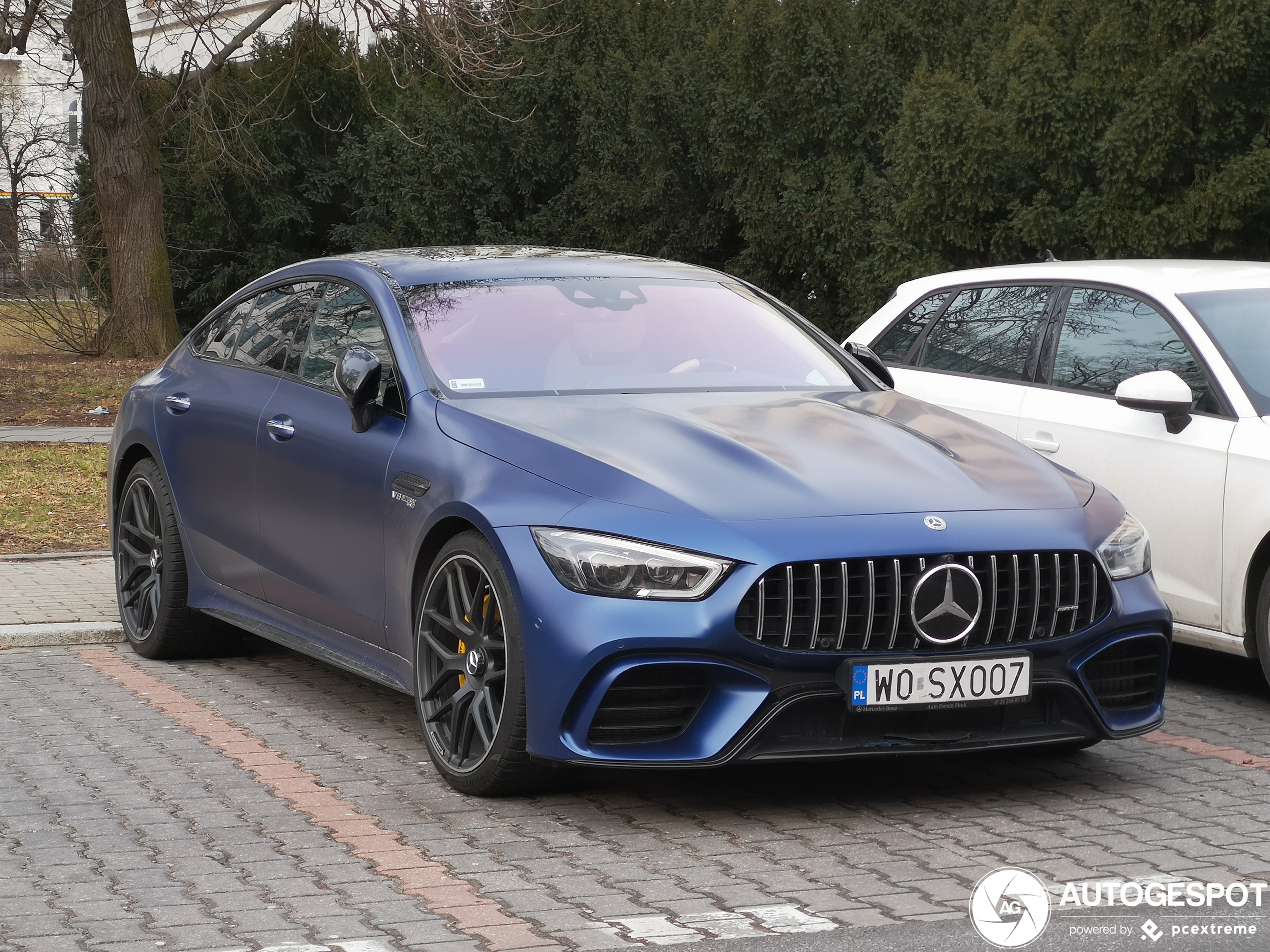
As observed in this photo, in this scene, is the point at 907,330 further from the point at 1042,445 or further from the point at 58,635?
the point at 58,635

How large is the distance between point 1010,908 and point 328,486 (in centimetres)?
280

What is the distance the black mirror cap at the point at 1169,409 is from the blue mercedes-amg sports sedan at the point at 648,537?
1.04 metres

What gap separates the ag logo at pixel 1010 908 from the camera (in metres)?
3.83

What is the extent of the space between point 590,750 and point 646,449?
35.6 inches

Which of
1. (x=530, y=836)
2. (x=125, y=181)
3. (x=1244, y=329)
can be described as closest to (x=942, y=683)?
(x=530, y=836)

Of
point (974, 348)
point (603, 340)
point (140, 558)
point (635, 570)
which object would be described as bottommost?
point (140, 558)

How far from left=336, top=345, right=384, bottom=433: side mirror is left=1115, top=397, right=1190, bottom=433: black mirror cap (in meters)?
2.87

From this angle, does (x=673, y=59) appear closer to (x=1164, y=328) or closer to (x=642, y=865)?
(x=1164, y=328)

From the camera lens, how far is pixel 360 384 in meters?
5.52

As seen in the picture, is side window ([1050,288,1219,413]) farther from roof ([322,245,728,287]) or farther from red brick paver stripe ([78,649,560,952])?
red brick paver stripe ([78,649,560,952])

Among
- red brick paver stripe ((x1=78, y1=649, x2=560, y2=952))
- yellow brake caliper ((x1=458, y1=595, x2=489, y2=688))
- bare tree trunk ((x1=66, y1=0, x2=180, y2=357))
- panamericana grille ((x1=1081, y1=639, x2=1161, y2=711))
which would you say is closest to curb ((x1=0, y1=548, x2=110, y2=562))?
red brick paver stripe ((x1=78, y1=649, x2=560, y2=952))

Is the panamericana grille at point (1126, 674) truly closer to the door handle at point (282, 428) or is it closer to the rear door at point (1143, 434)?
the rear door at point (1143, 434)

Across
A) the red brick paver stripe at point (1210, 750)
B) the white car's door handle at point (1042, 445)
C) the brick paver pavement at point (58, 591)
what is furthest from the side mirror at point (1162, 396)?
the brick paver pavement at point (58, 591)

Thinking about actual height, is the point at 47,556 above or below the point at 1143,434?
below
